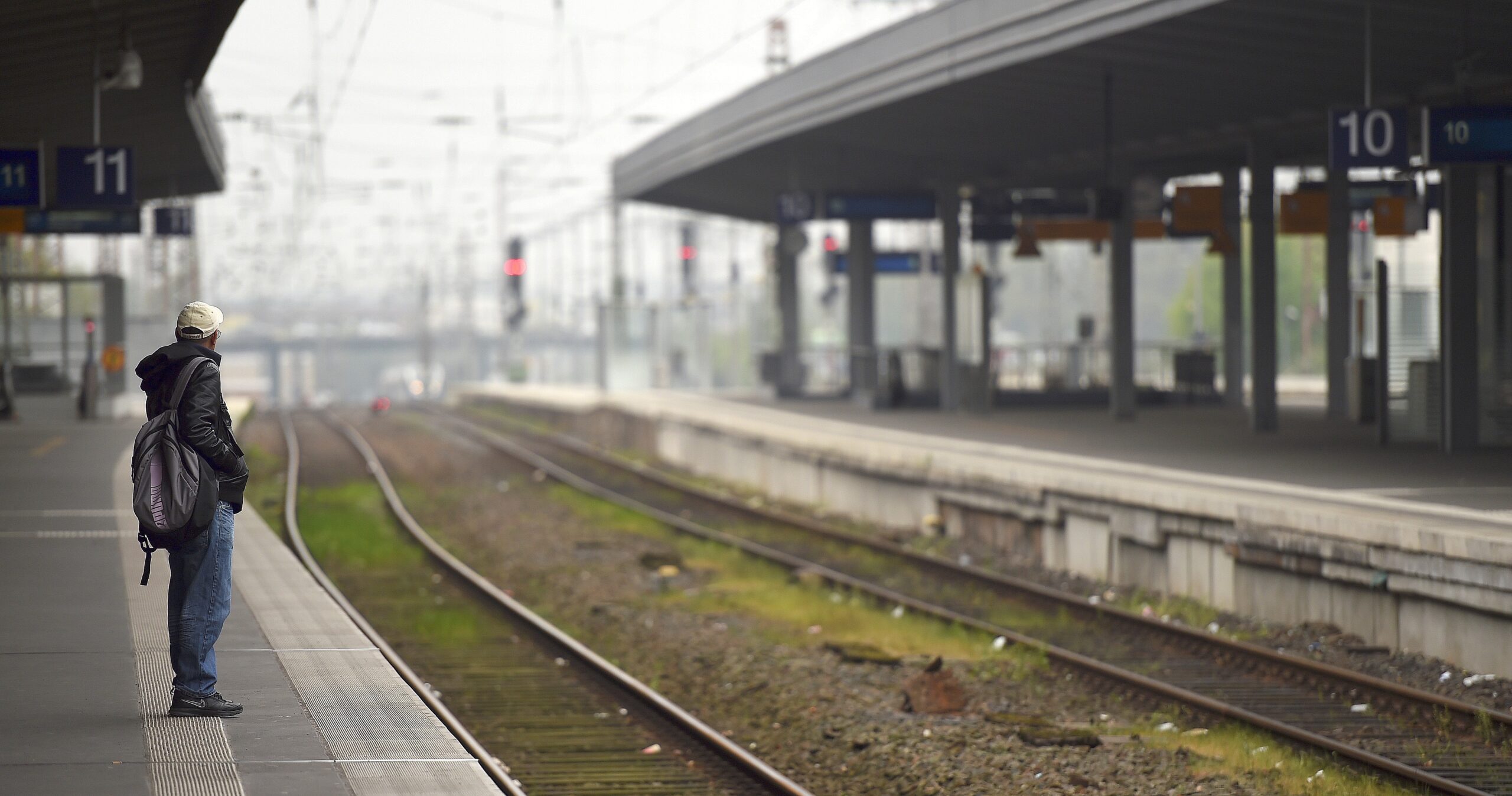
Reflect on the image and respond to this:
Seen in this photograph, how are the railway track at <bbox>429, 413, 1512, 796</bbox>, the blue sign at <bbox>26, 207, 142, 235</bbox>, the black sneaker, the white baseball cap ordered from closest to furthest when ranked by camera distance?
the white baseball cap → the black sneaker → the railway track at <bbox>429, 413, 1512, 796</bbox> → the blue sign at <bbox>26, 207, 142, 235</bbox>

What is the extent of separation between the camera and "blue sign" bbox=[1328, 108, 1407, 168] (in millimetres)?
14680

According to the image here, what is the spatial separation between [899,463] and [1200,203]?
7034 mm

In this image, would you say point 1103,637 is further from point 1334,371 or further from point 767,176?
point 767,176

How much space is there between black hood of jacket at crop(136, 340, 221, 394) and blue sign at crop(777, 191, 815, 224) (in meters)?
21.0

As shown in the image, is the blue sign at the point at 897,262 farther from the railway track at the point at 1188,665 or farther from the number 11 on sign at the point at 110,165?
the number 11 on sign at the point at 110,165

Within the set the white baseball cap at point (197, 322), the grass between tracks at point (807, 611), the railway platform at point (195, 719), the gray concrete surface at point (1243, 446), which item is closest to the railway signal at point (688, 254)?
the gray concrete surface at point (1243, 446)

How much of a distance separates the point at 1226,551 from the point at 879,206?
16018 mm

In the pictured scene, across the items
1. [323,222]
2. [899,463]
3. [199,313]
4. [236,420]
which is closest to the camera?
[199,313]

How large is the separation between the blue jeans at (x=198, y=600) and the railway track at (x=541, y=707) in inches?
52.5

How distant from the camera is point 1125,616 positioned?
12891 millimetres

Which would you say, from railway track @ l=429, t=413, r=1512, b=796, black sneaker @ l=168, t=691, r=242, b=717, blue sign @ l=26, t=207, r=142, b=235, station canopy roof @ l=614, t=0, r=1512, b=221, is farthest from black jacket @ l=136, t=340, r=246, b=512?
blue sign @ l=26, t=207, r=142, b=235

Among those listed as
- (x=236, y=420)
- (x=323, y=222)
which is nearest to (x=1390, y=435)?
(x=236, y=420)

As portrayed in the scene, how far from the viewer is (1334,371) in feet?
85.0

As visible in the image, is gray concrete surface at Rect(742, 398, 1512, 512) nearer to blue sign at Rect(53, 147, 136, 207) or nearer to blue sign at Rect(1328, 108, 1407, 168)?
blue sign at Rect(1328, 108, 1407, 168)
